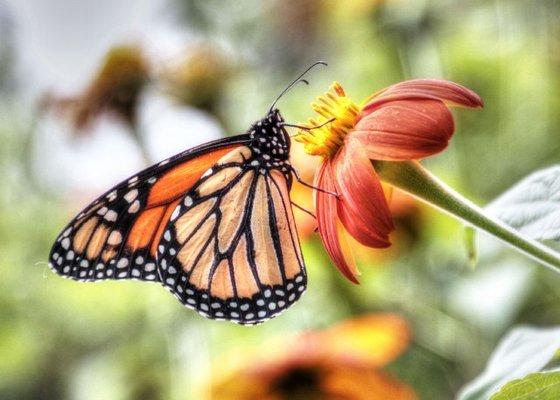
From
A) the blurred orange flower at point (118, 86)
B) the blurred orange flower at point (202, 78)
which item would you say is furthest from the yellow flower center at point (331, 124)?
the blurred orange flower at point (118, 86)

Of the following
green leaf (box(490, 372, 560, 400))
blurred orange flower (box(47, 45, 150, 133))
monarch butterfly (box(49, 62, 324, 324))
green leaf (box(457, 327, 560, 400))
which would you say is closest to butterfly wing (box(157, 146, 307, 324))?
monarch butterfly (box(49, 62, 324, 324))

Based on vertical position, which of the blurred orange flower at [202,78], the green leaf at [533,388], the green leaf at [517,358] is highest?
the blurred orange flower at [202,78]

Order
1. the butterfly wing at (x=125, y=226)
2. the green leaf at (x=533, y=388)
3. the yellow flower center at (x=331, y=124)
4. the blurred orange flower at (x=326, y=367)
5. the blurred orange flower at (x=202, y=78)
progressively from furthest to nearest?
the blurred orange flower at (x=202, y=78) < the blurred orange flower at (x=326, y=367) < the butterfly wing at (x=125, y=226) < the yellow flower center at (x=331, y=124) < the green leaf at (x=533, y=388)

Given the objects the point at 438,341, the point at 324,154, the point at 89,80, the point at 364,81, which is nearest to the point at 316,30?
the point at 364,81

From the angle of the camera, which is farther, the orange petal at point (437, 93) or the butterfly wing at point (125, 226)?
the butterfly wing at point (125, 226)

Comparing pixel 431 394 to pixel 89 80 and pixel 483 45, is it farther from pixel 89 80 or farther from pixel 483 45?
pixel 89 80

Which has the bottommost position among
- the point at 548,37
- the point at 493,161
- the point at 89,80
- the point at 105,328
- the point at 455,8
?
the point at 105,328

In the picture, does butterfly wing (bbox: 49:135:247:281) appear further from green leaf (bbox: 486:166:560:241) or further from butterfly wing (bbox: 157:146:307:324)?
green leaf (bbox: 486:166:560:241)

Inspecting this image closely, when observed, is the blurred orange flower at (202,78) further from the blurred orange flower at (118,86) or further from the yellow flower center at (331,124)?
the yellow flower center at (331,124)
